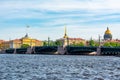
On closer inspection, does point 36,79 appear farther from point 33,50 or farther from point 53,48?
point 33,50

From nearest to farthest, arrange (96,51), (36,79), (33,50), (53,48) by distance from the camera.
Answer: (36,79) < (96,51) < (53,48) < (33,50)

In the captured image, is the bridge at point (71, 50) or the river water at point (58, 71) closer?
the river water at point (58, 71)

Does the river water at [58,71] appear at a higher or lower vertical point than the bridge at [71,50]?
lower

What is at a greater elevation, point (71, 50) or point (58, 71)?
point (71, 50)

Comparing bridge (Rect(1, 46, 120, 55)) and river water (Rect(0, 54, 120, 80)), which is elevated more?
bridge (Rect(1, 46, 120, 55))

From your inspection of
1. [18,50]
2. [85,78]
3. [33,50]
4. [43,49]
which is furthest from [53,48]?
[85,78]

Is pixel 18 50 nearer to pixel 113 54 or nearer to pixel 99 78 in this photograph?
pixel 113 54

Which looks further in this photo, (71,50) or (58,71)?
(71,50)

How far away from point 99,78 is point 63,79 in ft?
12.4

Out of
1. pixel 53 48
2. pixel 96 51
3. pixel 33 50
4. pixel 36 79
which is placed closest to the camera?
pixel 36 79

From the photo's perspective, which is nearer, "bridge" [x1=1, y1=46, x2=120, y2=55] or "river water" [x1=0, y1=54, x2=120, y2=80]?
"river water" [x1=0, y1=54, x2=120, y2=80]

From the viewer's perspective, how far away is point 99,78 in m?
44.7

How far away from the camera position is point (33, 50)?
584 ft

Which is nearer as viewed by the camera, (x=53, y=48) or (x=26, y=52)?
(x=53, y=48)
